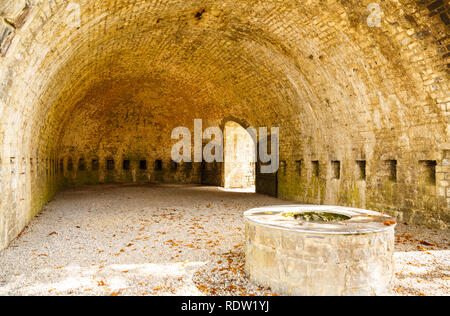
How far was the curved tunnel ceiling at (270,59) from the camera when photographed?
5684 mm

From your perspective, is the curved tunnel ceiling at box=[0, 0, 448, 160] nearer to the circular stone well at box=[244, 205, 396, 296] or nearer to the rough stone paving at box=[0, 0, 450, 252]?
the rough stone paving at box=[0, 0, 450, 252]

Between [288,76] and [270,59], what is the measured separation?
2.51 feet

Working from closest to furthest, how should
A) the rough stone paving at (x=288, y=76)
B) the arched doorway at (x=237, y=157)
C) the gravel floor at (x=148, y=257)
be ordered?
the gravel floor at (x=148, y=257), the rough stone paving at (x=288, y=76), the arched doorway at (x=237, y=157)

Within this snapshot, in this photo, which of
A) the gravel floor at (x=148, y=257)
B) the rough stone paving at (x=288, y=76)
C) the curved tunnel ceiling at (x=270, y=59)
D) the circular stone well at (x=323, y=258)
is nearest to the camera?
the circular stone well at (x=323, y=258)

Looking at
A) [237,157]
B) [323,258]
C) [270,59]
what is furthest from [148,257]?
[237,157]

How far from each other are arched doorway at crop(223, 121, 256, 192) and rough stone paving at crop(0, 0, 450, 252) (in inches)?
127

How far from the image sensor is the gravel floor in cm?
371

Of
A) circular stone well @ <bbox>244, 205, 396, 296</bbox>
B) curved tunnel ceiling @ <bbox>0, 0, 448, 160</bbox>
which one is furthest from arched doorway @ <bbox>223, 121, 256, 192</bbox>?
circular stone well @ <bbox>244, 205, 396, 296</bbox>

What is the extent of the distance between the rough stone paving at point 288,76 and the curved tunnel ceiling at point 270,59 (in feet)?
0.10

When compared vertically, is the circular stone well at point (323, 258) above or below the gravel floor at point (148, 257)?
above

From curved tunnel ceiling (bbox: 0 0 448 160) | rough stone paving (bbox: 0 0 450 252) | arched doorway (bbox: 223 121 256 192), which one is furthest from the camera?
arched doorway (bbox: 223 121 256 192)

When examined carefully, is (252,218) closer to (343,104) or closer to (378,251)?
(378,251)

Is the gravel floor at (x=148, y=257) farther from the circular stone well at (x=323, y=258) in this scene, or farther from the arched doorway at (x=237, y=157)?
the arched doorway at (x=237, y=157)

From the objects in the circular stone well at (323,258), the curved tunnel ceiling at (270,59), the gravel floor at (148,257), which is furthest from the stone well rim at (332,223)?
the curved tunnel ceiling at (270,59)
